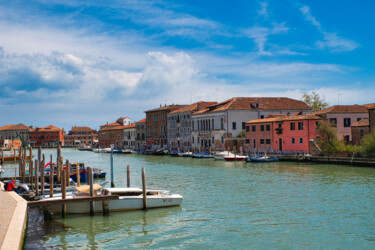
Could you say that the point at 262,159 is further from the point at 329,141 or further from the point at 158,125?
the point at 158,125

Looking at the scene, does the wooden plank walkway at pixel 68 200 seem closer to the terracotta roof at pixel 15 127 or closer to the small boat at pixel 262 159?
the small boat at pixel 262 159

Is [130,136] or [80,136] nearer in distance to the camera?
[130,136]

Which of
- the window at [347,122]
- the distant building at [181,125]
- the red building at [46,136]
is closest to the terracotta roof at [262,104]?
the distant building at [181,125]

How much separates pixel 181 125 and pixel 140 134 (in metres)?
22.5

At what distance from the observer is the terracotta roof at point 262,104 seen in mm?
61500

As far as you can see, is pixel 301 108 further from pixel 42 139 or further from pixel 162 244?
pixel 42 139

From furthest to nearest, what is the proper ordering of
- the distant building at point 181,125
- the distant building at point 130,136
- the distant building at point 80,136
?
the distant building at point 80,136 → the distant building at point 130,136 → the distant building at point 181,125

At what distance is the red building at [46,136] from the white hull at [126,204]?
14461cm

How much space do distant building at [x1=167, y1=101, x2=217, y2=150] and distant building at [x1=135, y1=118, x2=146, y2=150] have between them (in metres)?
14.0

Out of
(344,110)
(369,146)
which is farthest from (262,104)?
(369,146)

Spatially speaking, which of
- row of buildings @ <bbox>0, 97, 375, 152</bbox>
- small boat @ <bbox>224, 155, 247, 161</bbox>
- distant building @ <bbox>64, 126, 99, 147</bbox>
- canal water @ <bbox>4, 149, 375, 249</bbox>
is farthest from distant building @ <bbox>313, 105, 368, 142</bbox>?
distant building @ <bbox>64, 126, 99, 147</bbox>

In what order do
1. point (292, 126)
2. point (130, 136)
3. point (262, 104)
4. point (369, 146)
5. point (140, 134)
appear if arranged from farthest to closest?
point (130, 136), point (140, 134), point (262, 104), point (292, 126), point (369, 146)

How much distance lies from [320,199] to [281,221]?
530 cm

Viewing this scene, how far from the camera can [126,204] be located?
17.6 m
